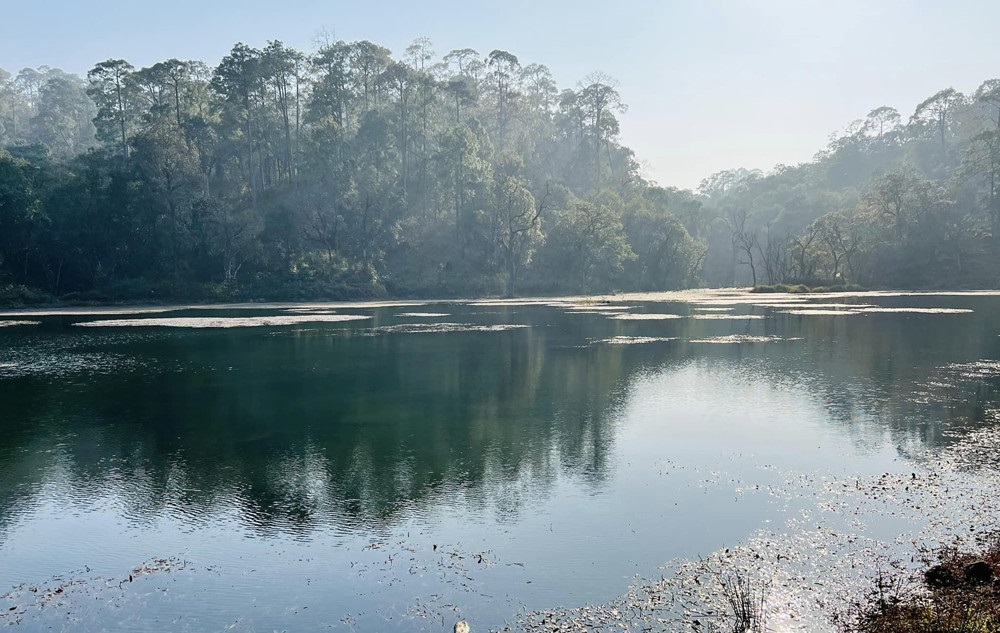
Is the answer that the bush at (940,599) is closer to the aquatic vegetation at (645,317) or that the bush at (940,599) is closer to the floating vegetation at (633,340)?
the floating vegetation at (633,340)

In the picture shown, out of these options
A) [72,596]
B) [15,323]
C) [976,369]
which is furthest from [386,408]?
[15,323]

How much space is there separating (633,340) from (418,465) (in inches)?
1188

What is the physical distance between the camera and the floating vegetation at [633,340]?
1793 inches

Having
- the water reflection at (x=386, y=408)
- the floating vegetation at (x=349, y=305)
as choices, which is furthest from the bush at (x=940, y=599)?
the floating vegetation at (x=349, y=305)

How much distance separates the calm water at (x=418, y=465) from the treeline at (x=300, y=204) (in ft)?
179

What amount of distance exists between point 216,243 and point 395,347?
59.8 metres

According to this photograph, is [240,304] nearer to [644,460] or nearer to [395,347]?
[395,347]

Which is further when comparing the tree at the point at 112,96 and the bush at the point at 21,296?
the tree at the point at 112,96

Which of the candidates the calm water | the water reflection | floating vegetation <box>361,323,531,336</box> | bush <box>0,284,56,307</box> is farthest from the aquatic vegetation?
bush <box>0,284,56,307</box>

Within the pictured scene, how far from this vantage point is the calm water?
465 inches

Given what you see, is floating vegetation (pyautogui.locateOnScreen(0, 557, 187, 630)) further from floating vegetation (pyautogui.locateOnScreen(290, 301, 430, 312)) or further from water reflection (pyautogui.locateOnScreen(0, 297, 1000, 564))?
floating vegetation (pyautogui.locateOnScreen(290, 301, 430, 312))

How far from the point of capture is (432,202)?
4764 inches

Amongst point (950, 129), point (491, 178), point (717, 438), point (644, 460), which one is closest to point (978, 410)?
point (717, 438)

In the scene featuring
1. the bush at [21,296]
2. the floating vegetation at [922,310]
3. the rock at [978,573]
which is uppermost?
the bush at [21,296]
